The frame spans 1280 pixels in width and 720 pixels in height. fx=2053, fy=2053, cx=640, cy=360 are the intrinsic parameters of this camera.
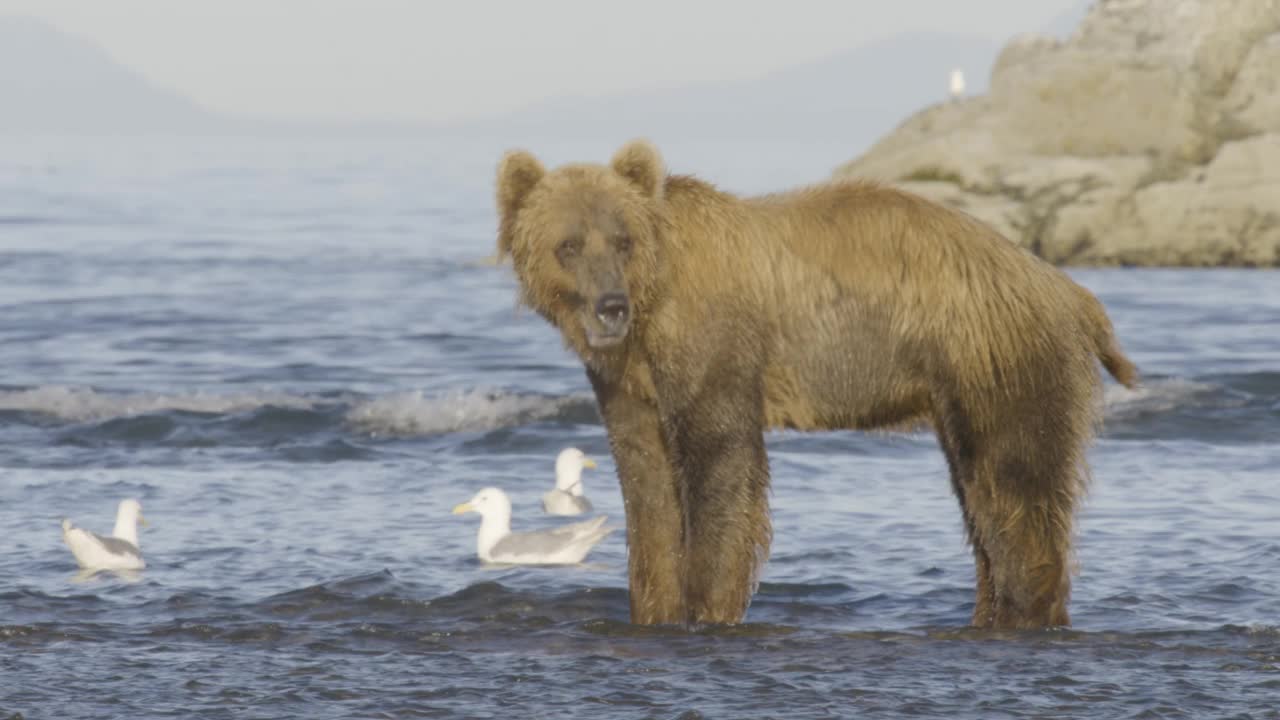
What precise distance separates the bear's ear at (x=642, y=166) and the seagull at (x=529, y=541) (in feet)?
9.67

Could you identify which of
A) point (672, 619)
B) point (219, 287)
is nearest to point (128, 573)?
point (672, 619)

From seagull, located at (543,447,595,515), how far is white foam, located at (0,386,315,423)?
162 inches

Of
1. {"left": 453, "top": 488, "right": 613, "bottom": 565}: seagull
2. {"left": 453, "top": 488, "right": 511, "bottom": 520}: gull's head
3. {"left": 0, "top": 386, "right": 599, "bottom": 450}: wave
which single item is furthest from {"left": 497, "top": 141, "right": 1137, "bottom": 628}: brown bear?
{"left": 0, "top": 386, "right": 599, "bottom": 450}: wave

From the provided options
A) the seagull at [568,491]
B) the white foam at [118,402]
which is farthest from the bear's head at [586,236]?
the white foam at [118,402]

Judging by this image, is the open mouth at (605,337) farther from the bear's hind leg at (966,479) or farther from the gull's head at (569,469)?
the gull's head at (569,469)

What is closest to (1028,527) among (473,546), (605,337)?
(605,337)

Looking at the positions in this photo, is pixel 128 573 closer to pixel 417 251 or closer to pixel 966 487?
pixel 966 487

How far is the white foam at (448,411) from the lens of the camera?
16188 mm

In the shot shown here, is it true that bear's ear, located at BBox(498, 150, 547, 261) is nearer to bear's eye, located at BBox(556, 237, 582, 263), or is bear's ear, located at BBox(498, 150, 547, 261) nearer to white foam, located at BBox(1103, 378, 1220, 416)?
bear's eye, located at BBox(556, 237, 582, 263)

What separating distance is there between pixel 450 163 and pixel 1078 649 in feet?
331

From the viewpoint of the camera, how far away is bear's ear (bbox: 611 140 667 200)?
26.2ft

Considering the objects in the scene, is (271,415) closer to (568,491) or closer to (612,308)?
(568,491)

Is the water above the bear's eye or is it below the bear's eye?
below

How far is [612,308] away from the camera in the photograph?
7.64m
